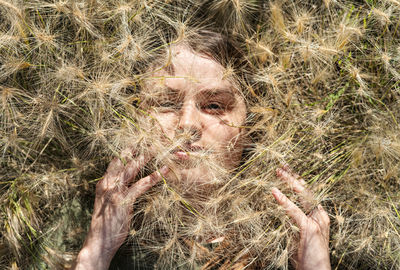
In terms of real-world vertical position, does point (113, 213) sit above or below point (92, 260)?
above

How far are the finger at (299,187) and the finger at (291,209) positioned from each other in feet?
0.13

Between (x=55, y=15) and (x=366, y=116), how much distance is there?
55.5 inches

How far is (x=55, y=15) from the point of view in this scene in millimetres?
1662

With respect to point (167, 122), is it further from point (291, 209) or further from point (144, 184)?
point (291, 209)

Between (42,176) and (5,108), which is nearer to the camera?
(5,108)

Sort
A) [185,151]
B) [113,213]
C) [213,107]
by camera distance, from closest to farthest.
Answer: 1. [185,151]
2. [113,213]
3. [213,107]

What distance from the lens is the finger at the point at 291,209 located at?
156 centimetres

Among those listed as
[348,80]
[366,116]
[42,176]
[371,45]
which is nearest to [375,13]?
[371,45]

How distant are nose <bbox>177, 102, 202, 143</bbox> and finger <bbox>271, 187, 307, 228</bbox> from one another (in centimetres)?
40

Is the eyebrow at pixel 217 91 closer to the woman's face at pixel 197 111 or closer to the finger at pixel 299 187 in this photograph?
the woman's face at pixel 197 111

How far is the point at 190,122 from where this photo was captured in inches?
61.5

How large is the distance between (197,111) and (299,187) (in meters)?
0.53

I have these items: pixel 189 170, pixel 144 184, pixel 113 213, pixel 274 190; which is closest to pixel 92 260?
pixel 113 213

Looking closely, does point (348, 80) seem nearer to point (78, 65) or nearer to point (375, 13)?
point (375, 13)
